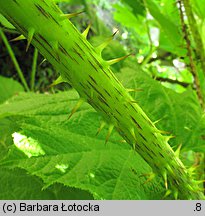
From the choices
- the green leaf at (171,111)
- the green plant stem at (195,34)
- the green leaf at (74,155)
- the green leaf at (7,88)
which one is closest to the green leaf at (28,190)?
the green leaf at (74,155)

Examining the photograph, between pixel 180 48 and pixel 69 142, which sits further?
pixel 180 48

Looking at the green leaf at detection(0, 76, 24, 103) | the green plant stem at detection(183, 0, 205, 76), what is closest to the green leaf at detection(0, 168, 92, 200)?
the green plant stem at detection(183, 0, 205, 76)

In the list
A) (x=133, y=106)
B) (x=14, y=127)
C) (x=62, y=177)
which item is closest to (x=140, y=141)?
(x=133, y=106)

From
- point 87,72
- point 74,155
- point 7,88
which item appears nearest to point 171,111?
point 74,155

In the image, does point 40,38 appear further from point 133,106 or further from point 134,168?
point 134,168

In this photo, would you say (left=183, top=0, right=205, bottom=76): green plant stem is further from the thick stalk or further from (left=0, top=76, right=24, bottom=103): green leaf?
(left=0, top=76, right=24, bottom=103): green leaf

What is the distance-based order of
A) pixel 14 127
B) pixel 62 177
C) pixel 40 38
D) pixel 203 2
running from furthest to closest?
pixel 203 2 → pixel 14 127 → pixel 62 177 → pixel 40 38
